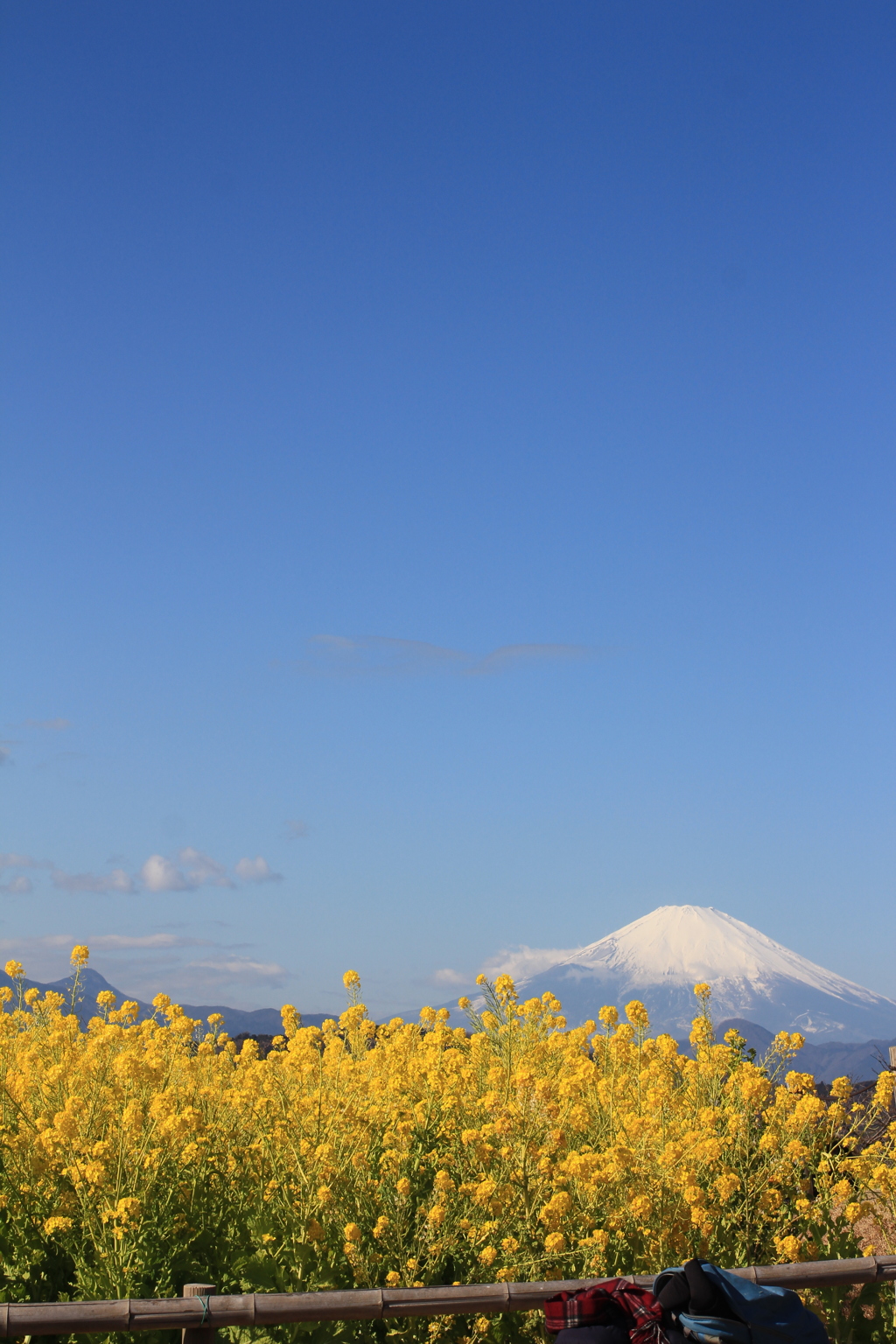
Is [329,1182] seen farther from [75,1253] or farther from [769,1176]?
[769,1176]

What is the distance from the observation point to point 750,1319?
9.91 ft

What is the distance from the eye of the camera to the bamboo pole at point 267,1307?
3.58m

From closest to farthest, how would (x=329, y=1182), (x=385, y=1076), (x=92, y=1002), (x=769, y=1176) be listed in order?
(x=329, y=1182), (x=769, y=1176), (x=385, y=1076), (x=92, y=1002)

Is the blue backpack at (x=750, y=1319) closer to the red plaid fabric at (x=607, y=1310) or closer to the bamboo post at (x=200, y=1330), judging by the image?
the red plaid fabric at (x=607, y=1310)

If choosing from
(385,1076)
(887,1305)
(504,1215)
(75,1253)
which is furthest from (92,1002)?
(887,1305)

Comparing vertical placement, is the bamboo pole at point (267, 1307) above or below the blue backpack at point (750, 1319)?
below

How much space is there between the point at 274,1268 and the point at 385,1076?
7.11ft

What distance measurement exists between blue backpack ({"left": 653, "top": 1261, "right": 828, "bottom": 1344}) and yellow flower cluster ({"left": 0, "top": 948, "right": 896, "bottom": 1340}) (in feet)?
5.81

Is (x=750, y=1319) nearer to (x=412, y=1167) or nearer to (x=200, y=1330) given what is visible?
(x=200, y=1330)

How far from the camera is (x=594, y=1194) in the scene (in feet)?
16.6

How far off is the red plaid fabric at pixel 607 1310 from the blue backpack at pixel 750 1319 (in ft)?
0.21

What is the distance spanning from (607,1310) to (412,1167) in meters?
2.56

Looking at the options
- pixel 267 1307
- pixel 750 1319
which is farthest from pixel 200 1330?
pixel 750 1319

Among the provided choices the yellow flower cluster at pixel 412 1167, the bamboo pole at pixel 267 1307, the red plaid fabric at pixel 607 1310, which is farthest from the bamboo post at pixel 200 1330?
the red plaid fabric at pixel 607 1310
